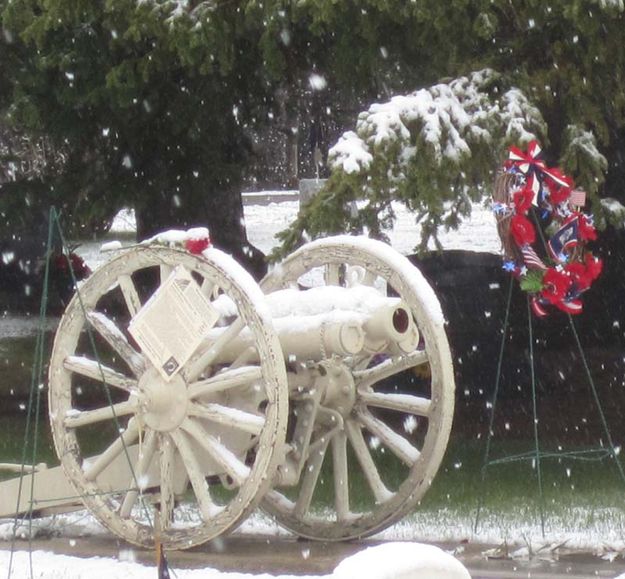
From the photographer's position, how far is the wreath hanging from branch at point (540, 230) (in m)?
7.72

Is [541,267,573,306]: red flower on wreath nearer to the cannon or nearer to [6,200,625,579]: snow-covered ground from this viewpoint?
the cannon

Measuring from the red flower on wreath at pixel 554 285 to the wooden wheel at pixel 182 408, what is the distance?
164cm

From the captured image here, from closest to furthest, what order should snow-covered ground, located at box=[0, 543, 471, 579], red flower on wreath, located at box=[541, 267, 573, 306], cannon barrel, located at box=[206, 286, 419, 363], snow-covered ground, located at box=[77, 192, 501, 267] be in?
1. snow-covered ground, located at box=[0, 543, 471, 579]
2. cannon barrel, located at box=[206, 286, 419, 363]
3. red flower on wreath, located at box=[541, 267, 573, 306]
4. snow-covered ground, located at box=[77, 192, 501, 267]

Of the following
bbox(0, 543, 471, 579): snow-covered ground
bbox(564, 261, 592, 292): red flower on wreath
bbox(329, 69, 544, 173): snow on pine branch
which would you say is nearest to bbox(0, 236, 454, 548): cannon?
bbox(0, 543, 471, 579): snow-covered ground

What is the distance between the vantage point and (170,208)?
1363 cm

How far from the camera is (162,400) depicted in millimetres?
7070

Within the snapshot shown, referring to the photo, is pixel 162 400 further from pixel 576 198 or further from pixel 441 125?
pixel 441 125

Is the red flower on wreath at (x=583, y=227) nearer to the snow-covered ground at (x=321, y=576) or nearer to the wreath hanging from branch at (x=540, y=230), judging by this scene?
the wreath hanging from branch at (x=540, y=230)

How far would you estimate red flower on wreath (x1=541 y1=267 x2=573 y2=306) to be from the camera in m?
7.79

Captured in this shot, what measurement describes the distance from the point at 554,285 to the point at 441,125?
211cm

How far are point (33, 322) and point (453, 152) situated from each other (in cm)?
1180

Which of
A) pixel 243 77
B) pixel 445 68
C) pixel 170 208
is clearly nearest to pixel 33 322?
pixel 170 208

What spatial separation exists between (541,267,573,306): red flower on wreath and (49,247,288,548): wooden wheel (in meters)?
1.64

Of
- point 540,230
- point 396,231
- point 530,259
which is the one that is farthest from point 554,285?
point 396,231
